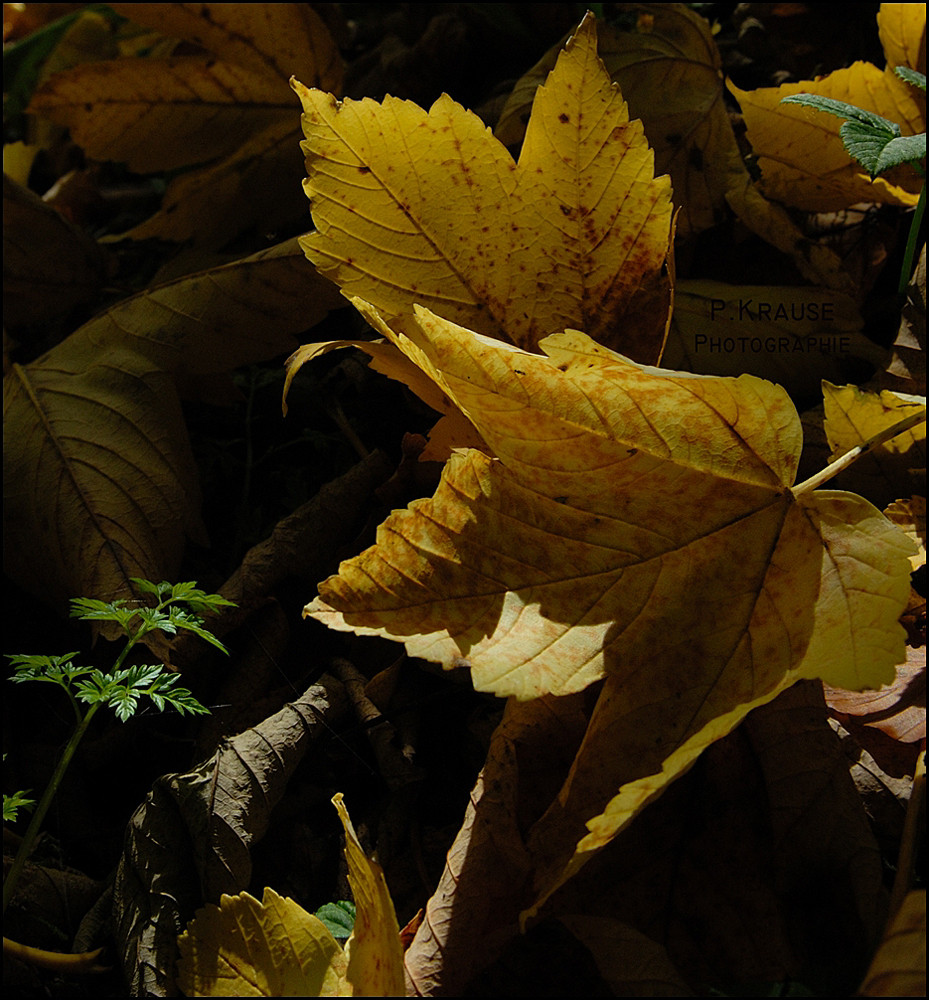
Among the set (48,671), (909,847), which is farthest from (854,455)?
(48,671)

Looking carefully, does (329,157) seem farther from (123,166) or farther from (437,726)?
(123,166)

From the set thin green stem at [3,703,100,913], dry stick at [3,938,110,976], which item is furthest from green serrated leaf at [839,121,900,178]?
dry stick at [3,938,110,976]

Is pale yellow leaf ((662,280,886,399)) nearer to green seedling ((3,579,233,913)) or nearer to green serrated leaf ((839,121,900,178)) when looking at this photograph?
green serrated leaf ((839,121,900,178))

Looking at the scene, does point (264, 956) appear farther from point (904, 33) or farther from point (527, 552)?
point (904, 33)

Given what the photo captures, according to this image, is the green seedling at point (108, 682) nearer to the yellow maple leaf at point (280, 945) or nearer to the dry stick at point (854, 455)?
the yellow maple leaf at point (280, 945)

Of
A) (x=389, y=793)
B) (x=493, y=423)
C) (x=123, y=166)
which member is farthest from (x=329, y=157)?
(x=123, y=166)
